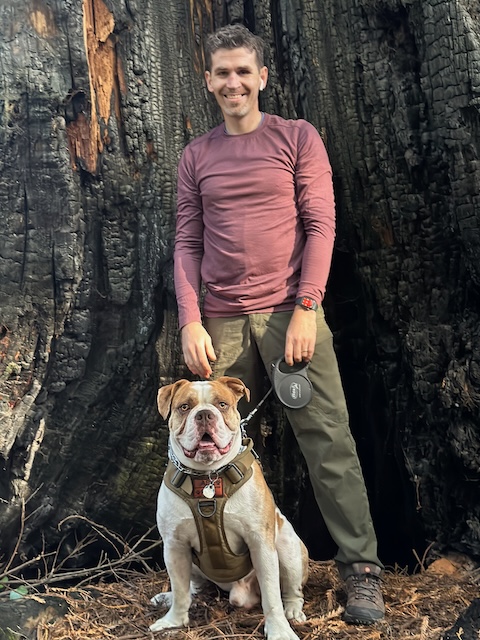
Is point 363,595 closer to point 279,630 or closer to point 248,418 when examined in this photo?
point 279,630

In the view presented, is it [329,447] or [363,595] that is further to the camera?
[329,447]

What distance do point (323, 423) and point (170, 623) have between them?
1.28m

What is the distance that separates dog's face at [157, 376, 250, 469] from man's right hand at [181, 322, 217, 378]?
202 millimetres

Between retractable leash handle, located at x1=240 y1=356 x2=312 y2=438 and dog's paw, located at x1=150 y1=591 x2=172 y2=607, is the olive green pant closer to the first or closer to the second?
retractable leash handle, located at x1=240 y1=356 x2=312 y2=438

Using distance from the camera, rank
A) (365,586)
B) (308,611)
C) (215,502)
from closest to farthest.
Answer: (215,502)
(365,586)
(308,611)

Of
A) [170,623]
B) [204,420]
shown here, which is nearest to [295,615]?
[170,623]

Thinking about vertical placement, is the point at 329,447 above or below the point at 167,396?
below

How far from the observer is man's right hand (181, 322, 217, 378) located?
3480 millimetres

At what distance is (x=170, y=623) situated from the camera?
11.0 ft

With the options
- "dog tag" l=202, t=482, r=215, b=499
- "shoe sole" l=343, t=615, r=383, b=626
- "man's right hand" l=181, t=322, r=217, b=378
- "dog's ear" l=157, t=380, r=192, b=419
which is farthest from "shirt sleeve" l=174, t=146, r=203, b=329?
"shoe sole" l=343, t=615, r=383, b=626

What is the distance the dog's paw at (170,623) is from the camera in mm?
3350

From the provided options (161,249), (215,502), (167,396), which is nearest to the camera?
(215,502)

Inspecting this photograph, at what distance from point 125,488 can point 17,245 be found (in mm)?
1735

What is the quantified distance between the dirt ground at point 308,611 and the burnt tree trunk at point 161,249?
1.15 feet
